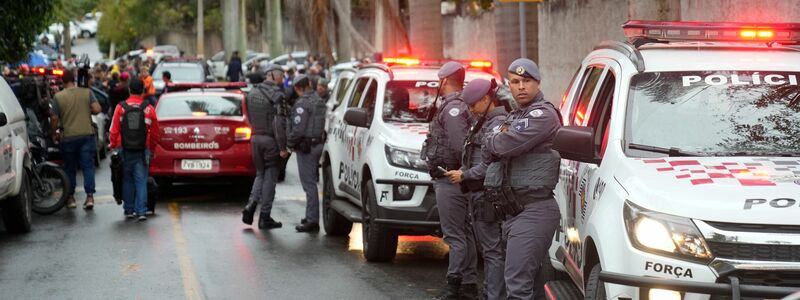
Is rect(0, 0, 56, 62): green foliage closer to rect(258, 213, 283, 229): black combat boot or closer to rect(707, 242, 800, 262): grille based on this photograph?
rect(258, 213, 283, 229): black combat boot

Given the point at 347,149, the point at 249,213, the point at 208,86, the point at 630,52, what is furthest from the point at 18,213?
the point at 630,52

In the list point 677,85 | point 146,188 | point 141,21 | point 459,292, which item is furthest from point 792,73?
point 141,21

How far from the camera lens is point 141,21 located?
8212 centimetres

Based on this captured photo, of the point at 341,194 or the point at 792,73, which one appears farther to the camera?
the point at 341,194

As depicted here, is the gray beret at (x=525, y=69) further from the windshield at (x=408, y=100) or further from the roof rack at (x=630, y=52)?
the windshield at (x=408, y=100)

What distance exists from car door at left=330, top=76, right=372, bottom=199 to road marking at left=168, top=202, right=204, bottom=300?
1.74 metres

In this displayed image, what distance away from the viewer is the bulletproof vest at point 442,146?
10164mm

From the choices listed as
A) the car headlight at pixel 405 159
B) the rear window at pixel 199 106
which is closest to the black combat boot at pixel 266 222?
the car headlight at pixel 405 159

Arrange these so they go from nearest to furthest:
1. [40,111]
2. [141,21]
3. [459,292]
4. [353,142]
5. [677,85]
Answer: [677,85] < [459,292] < [353,142] < [40,111] < [141,21]

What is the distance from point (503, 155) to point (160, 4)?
252ft

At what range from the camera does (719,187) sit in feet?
22.0

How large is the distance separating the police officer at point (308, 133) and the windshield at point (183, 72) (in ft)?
73.1

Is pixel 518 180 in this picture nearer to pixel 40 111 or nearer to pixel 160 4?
pixel 40 111

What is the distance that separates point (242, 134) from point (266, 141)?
307 centimetres
